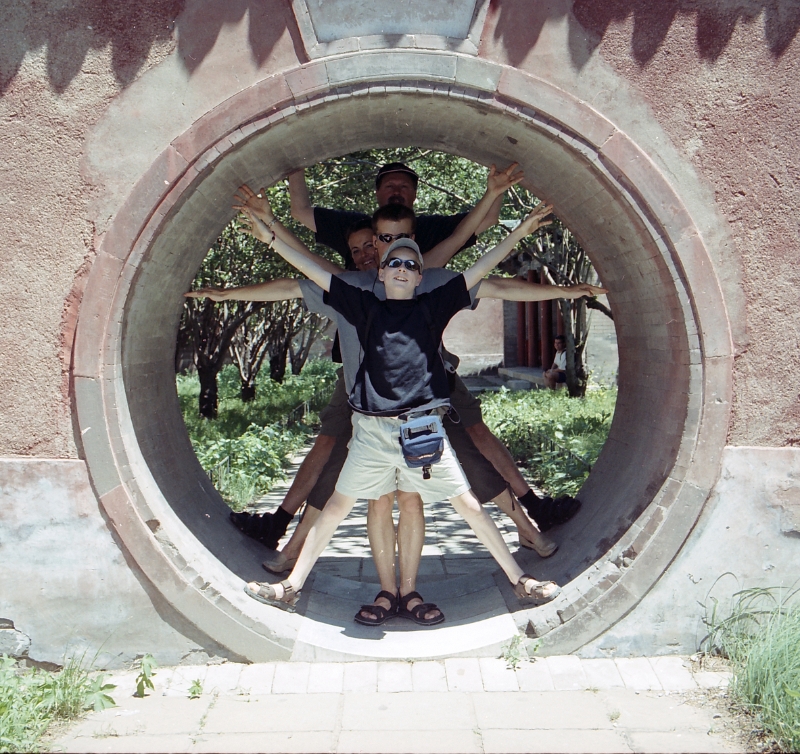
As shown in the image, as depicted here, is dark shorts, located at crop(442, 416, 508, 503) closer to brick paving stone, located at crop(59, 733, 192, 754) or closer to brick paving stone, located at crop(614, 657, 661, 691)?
brick paving stone, located at crop(614, 657, 661, 691)

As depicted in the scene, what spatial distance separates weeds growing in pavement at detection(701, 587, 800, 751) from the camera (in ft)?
12.6

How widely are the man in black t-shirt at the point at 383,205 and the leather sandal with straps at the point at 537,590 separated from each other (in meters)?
2.16

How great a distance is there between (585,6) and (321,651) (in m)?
3.62

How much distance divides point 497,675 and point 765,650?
128 centimetres

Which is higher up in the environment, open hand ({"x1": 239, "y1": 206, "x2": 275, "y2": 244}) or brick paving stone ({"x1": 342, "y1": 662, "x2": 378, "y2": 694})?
open hand ({"x1": 239, "y1": 206, "x2": 275, "y2": 244})

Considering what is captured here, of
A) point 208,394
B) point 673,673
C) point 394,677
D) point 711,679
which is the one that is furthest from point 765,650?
point 208,394

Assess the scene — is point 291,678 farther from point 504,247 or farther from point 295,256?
point 504,247

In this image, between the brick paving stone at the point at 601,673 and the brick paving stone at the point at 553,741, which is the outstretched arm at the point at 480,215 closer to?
the brick paving stone at the point at 601,673

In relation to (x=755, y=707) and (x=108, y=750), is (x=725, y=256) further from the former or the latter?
(x=108, y=750)

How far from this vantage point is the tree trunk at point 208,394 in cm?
1576

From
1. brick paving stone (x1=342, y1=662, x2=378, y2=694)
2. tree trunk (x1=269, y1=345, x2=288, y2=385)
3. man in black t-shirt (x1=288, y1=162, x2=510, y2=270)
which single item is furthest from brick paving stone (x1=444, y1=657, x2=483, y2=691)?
tree trunk (x1=269, y1=345, x2=288, y2=385)

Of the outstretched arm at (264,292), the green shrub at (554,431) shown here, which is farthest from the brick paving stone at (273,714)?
the green shrub at (554,431)

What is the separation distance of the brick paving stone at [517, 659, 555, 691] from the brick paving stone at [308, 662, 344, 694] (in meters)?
0.90

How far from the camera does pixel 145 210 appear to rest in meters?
4.62
